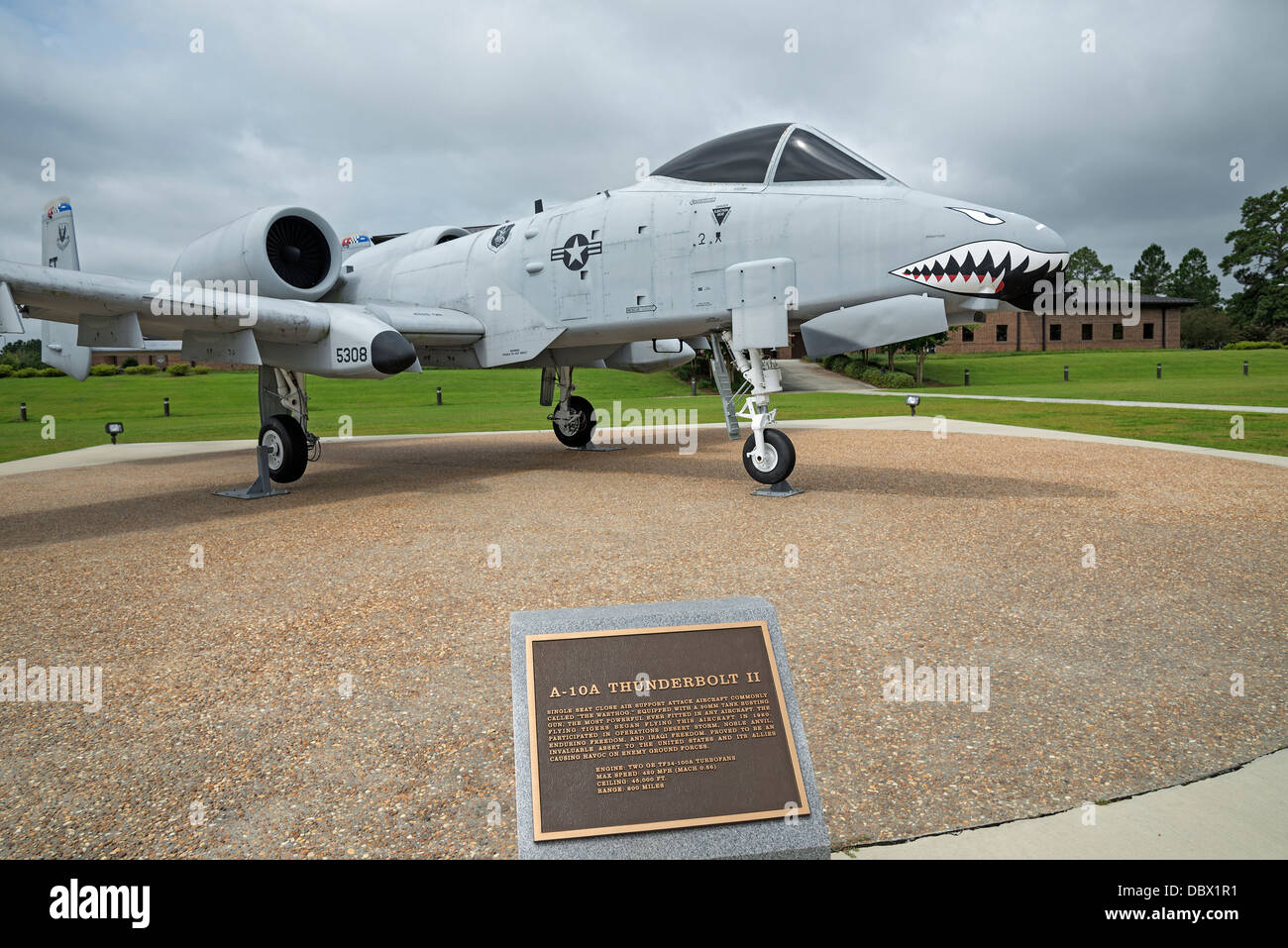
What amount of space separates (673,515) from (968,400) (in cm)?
2506

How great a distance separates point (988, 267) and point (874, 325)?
1.42 metres

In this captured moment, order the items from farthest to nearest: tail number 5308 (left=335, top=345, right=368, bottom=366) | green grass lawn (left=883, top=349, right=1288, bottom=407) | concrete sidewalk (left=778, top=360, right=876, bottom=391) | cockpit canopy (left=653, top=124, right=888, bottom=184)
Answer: concrete sidewalk (left=778, top=360, right=876, bottom=391) < green grass lawn (left=883, top=349, right=1288, bottom=407) < tail number 5308 (left=335, top=345, right=368, bottom=366) < cockpit canopy (left=653, top=124, right=888, bottom=184)

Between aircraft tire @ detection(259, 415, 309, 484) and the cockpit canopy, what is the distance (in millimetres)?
6490

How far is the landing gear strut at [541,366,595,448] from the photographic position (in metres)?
15.5

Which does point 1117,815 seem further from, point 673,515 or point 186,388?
point 186,388

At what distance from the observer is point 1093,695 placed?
411 cm

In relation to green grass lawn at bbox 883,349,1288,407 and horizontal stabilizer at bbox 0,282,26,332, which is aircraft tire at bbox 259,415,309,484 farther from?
green grass lawn at bbox 883,349,1288,407

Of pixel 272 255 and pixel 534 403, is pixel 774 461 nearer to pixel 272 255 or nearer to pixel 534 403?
pixel 272 255

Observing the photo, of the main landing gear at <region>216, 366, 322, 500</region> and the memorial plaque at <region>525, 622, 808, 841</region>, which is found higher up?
the main landing gear at <region>216, 366, 322, 500</region>

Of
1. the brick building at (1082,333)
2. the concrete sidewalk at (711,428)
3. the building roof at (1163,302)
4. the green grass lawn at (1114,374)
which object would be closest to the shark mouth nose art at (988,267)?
the concrete sidewalk at (711,428)

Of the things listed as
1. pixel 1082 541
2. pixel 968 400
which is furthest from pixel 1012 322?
pixel 1082 541

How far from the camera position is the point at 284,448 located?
36.5ft

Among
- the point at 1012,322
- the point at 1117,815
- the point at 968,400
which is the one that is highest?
the point at 1012,322

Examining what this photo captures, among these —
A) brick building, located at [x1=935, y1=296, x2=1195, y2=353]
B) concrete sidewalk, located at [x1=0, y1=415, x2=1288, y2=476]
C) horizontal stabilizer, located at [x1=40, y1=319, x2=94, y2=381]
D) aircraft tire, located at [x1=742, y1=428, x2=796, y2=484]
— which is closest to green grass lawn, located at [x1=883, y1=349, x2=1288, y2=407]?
brick building, located at [x1=935, y1=296, x2=1195, y2=353]
